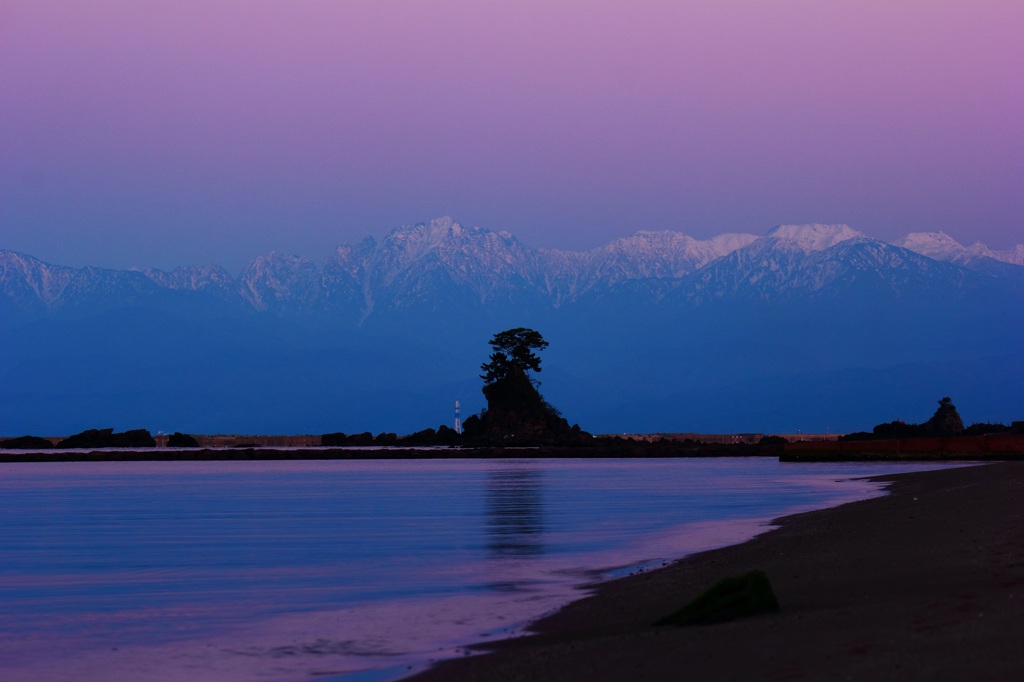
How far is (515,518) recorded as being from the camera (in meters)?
39.2

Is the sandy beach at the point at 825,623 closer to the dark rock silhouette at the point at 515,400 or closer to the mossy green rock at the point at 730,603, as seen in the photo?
the mossy green rock at the point at 730,603

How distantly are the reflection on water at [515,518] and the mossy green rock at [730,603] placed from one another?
13.0 meters

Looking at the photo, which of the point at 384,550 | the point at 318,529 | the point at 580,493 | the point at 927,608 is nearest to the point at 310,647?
the point at 927,608

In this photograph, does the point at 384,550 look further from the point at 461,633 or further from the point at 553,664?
the point at 553,664

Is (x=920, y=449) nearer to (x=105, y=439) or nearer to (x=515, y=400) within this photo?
(x=515, y=400)

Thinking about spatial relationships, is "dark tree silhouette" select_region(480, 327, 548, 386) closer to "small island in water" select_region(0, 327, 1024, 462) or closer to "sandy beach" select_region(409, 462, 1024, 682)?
"small island in water" select_region(0, 327, 1024, 462)

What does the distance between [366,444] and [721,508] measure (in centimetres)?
15238

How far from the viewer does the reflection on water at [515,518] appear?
94.7 ft

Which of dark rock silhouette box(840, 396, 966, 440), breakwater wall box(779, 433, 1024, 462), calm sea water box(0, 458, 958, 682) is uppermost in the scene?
dark rock silhouette box(840, 396, 966, 440)

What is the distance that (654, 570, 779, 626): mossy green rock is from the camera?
13.8 metres

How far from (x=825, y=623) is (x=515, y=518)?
26678 mm

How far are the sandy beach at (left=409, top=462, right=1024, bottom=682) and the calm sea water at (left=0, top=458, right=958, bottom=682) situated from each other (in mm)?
1410

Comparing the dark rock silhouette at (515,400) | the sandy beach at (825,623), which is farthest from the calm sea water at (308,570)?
the dark rock silhouette at (515,400)

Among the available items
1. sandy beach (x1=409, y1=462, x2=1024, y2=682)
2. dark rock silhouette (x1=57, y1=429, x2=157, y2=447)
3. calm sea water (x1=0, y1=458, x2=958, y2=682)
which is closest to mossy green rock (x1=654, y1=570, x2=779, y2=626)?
sandy beach (x1=409, y1=462, x2=1024, y2=682)
